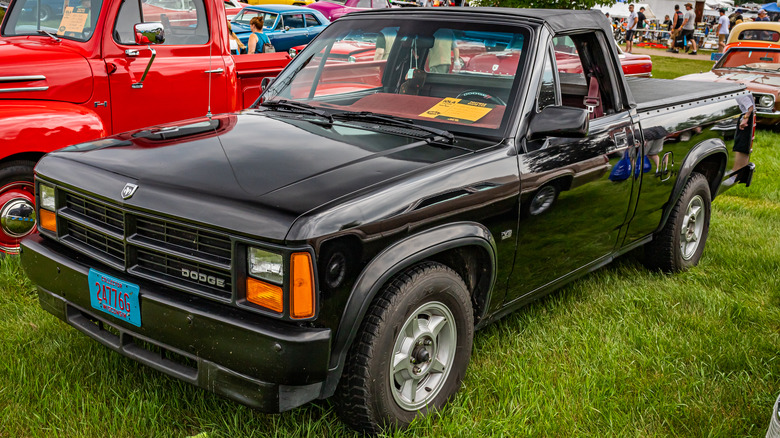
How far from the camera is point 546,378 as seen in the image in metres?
3.51

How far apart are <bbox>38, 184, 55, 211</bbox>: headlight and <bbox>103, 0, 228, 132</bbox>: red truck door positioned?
190 cm

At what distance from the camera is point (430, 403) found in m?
3.11

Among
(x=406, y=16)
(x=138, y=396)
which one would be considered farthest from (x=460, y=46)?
(x=138, y=396)

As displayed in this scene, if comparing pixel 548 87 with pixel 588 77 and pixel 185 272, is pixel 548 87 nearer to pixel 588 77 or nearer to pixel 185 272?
pixel 588 77

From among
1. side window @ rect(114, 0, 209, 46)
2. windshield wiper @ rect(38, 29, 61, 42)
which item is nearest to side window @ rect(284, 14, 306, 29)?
side window @ rect(114, 0, 209, 46)

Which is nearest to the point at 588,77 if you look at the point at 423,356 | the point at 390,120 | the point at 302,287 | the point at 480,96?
the point at 480,96

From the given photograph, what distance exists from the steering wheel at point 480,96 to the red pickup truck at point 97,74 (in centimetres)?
220

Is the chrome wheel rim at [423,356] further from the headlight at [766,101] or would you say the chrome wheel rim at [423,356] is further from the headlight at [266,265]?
the headlight at [766,101]

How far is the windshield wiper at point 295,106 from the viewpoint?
3.76 metres

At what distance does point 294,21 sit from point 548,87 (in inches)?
532

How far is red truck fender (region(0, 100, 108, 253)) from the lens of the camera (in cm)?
441

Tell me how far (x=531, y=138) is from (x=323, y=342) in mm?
1567

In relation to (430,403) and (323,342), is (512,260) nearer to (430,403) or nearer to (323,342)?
(430,403)

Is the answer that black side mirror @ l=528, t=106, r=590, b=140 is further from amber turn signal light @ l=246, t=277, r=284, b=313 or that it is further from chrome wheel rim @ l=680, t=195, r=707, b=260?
chrome wheel rim @ l=680, t=195, r=707, b=260
